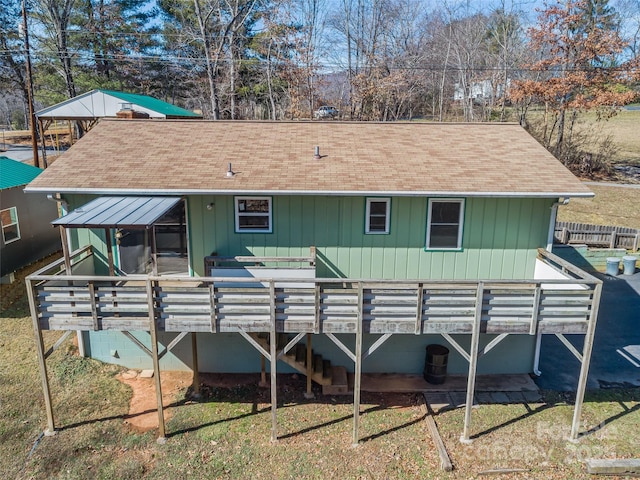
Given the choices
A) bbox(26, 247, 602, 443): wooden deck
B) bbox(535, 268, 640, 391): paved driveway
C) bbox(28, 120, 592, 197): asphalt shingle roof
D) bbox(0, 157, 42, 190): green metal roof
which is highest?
bbox(28, 120, 592, 197): asphalt shingle roof

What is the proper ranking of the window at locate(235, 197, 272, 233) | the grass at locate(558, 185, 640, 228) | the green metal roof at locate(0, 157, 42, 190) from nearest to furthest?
the window at locate(235, 197, 272, 233) → the green metal roof at locate(0, 157, 42, 190) → the grass at locate(558, 185, 640, 228)

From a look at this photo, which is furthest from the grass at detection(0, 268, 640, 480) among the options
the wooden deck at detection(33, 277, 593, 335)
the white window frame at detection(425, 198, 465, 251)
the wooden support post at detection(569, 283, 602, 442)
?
the white window frame at detection(425, 198, 465, 251)

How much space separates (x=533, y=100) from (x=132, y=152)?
26.6m

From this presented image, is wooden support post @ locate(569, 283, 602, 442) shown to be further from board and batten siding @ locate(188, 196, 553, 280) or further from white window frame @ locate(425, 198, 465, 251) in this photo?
white window frame @ locate(425, 198, 465, 251)

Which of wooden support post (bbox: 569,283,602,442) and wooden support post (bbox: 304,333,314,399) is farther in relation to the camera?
wooden support post (bbox: 304,333,314,399)

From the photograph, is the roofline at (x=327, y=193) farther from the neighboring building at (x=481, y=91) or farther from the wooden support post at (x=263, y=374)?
the neighboring building at (x=481, y=91)

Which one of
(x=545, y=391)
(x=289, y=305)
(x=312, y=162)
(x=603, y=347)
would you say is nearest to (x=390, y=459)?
(x=289, y=305)

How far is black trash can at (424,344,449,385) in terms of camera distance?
10.1 metres

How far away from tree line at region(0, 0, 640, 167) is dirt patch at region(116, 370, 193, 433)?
19913 millimetres

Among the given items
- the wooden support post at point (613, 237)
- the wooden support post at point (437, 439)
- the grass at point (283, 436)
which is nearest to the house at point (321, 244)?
the grass at point (283, 436)

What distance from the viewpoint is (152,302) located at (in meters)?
8.06

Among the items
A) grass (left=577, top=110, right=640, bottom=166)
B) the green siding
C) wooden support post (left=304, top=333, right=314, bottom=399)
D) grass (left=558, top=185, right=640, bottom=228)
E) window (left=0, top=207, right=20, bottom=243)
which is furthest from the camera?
grass (left=577, top=110, right=640, bottom=166)

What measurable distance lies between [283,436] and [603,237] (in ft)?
52.3

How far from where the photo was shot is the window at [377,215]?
33.0 feet
